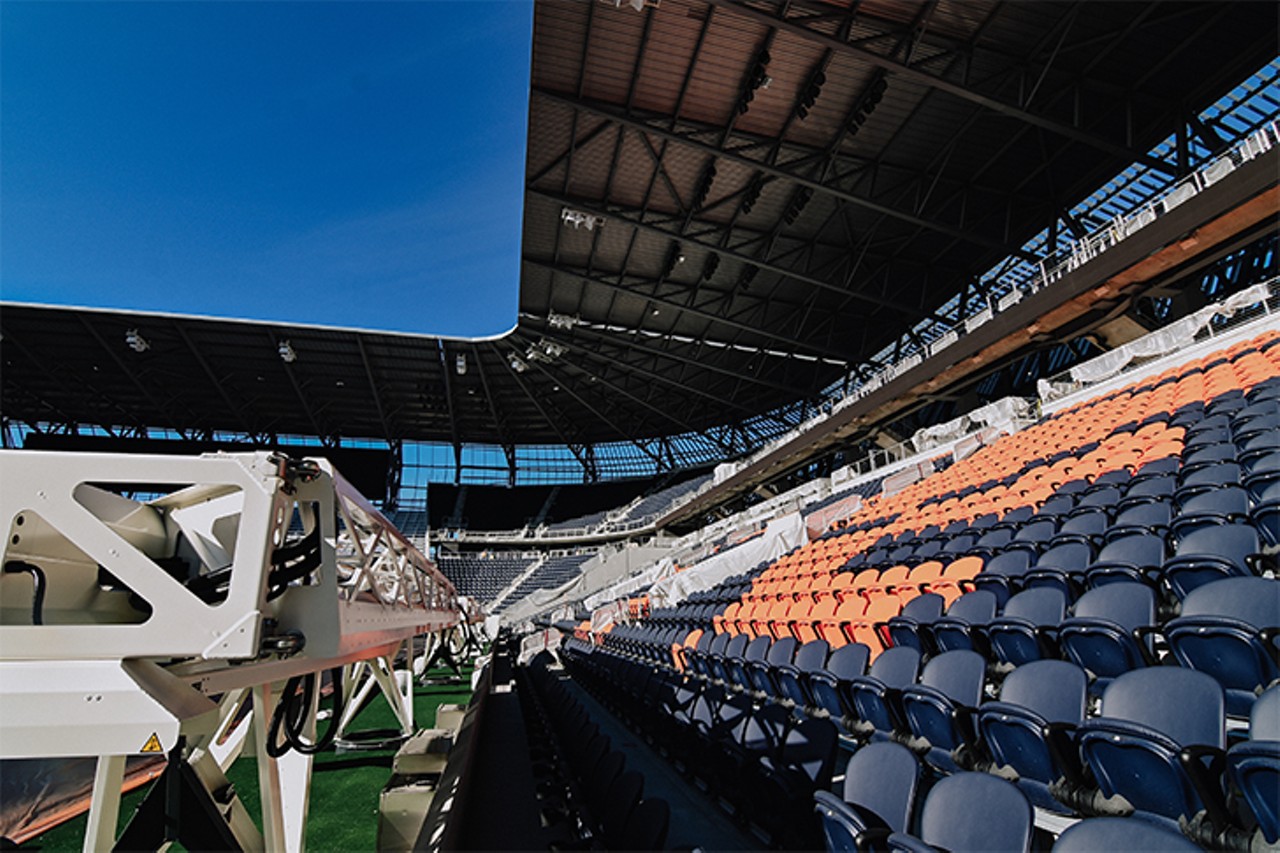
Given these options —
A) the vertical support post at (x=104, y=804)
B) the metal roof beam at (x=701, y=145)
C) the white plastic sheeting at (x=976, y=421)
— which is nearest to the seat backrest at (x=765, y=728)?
the vertical support post at (x=104, y=804)

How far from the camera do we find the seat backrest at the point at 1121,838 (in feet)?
5.30

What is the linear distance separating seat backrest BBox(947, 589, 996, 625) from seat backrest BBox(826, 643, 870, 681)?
2.38ft

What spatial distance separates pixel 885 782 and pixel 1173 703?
125 centimetres

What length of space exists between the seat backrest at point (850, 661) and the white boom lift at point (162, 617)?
12.4 feet

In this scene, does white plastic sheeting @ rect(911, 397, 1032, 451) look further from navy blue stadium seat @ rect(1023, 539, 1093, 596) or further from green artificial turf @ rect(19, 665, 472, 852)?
green artificial turf @ rect(19, 665, 472, 852)

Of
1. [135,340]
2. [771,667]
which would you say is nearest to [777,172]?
[771,667]

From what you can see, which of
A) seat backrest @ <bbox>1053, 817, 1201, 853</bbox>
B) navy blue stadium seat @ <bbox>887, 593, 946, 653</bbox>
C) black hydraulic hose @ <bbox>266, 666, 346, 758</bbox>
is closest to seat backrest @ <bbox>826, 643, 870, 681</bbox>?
navy blue stadium seat @ <bbox>887, 593, 946, 653</bbox>

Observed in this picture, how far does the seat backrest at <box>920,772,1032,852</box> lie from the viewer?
2113 mm

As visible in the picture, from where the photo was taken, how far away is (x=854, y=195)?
20.6 meters

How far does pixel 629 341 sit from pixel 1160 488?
95.8ft

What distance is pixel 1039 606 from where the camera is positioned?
462 centimetres

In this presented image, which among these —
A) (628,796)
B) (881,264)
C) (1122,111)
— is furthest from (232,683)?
(881,264)

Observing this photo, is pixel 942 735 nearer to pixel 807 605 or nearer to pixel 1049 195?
pixel 807 605

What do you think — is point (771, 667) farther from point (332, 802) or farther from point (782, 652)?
point (332, 802)
